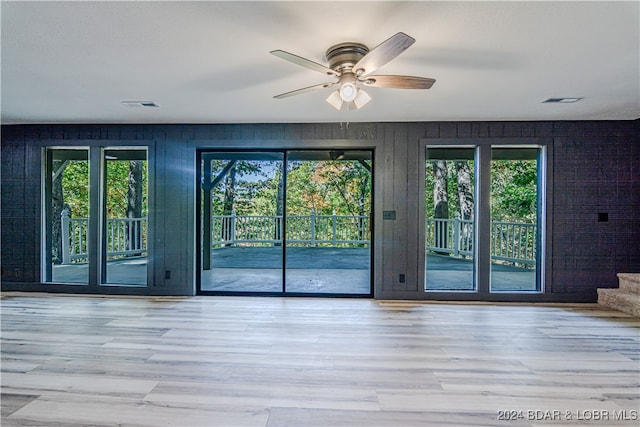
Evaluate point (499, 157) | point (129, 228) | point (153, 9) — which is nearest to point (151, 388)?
point (153, 9)

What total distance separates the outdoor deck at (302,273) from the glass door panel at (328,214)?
0.16ft

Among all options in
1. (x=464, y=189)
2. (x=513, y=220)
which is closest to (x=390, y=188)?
→ (x=513, y=220)

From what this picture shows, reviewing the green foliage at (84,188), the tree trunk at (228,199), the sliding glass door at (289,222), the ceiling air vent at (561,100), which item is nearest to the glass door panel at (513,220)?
the ceiling air vent at (561,100)

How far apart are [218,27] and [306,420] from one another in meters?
2.51

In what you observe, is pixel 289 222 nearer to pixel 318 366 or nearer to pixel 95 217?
pixel 95 217

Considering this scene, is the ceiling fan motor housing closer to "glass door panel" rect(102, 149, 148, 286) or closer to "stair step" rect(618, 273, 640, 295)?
"stair step" rect(618, 273, 640, 295)

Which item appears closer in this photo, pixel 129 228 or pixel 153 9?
pixel 153 9

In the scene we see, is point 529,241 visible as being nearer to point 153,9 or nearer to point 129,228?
point 153,9

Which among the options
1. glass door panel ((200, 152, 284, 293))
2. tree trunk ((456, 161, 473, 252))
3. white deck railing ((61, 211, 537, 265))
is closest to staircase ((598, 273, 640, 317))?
white deck railing ((61, 211, 537, 265))

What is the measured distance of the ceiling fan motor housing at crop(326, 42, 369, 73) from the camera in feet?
7.24

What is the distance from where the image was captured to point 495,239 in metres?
6.48

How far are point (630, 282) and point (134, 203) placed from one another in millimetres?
8657

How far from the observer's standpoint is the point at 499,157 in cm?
554

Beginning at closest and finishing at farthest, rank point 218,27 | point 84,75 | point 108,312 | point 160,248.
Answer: point 218,27
point 84,75
point 108,312
point 160,248
